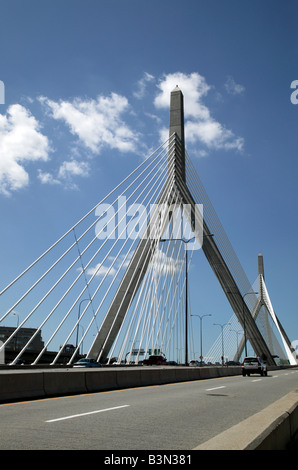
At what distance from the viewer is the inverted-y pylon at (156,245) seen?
32.7m

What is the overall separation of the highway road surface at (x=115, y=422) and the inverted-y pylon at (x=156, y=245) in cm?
2103

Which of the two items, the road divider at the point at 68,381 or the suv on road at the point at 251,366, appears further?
the suv on road at the point at 251,366

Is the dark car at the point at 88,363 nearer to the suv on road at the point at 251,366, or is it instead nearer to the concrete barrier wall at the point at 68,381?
the suv on road at the point at 251,366

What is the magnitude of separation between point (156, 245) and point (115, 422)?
25405mm

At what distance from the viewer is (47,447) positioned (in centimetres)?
548

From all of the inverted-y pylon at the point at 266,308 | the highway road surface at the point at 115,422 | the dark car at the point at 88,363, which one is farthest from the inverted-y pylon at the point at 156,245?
the inverted-y pylon at the point at 266,308

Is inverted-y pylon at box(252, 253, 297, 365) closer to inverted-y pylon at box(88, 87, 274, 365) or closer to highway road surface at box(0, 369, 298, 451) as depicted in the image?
inverted-y pylon at box(88, 87, 274, 365)

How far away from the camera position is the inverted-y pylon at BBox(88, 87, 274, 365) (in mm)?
32719

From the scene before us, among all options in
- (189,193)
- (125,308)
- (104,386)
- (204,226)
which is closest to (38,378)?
(104,386)

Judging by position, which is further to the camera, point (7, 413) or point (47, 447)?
point (7, 413)

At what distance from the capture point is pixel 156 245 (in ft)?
108

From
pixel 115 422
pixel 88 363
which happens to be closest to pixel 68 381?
pixel 115 422

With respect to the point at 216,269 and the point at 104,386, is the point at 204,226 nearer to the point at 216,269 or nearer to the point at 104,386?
the point at 216,269
